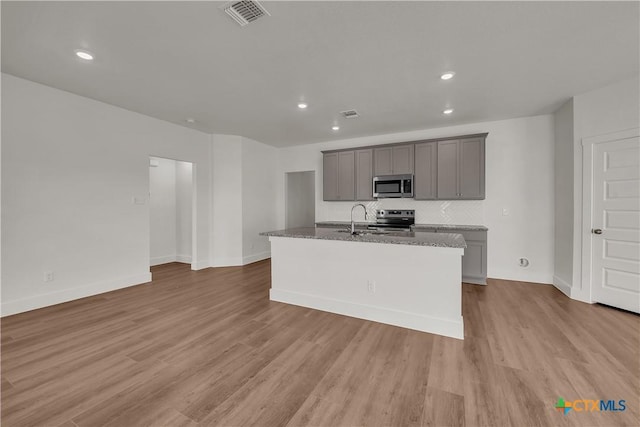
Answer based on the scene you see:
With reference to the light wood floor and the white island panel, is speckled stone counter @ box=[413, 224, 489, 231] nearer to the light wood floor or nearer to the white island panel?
the light wood floor

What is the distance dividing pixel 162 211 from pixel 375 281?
511 centimetres

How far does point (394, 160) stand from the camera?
192 inches

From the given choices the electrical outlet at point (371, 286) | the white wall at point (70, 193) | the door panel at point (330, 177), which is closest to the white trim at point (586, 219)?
the electrical outlet at point (371, 286)

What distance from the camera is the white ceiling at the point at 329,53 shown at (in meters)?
1.93

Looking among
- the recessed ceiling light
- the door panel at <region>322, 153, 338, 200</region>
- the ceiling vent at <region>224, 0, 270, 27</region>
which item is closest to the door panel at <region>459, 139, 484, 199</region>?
the door panel at <region>322, 153, 338, 200</region>

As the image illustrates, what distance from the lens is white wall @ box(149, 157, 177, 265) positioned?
18.1ft

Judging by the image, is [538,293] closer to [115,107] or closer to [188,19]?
[188,19]

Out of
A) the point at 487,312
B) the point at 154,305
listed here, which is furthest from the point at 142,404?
the point at 487,312

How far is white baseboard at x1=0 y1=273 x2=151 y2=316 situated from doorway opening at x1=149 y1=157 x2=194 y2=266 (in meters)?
1.55

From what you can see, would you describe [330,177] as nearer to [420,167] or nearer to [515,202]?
[420,167]

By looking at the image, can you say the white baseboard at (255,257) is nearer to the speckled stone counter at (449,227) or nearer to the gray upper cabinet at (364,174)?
the gray upper cabinet at (364,174)

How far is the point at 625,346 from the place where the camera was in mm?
2262

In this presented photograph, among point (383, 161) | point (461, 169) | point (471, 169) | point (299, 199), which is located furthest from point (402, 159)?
point (299, 199)

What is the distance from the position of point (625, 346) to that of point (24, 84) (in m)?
6.76
